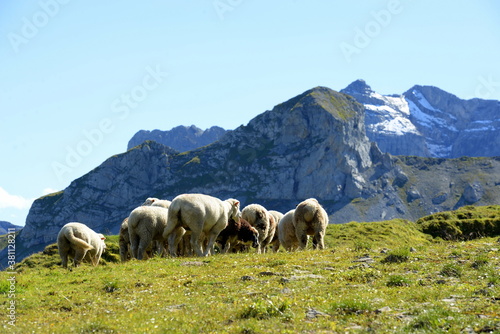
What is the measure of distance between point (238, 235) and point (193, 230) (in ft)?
18.5

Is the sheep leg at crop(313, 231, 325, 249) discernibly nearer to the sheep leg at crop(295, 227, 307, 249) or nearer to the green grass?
the sheep leg at crop(295, 227, 307, 249)

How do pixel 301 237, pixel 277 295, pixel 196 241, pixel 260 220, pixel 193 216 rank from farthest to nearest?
pixel 260 220 → pixel 301 237 → pixel 196 241 → pixel 193 216 → pixel 277 295

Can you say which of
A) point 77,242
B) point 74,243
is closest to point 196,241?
point 77,242

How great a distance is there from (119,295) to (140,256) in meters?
12.5

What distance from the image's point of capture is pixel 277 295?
14.2m

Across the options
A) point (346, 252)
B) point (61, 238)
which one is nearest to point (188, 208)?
point (61, 238)

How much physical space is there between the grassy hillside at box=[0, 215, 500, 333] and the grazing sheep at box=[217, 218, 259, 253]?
29.0ft

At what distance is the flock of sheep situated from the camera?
26.4 meters

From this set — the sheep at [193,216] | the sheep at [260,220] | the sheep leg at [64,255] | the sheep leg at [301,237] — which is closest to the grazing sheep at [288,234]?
the sheep at [260,220]

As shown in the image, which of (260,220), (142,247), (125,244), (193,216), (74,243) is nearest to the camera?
(74,243)

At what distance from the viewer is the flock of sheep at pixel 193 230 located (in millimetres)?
26391

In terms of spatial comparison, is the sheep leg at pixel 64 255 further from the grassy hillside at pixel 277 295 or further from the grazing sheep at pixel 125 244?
the grazing sheep at pixel 125 244

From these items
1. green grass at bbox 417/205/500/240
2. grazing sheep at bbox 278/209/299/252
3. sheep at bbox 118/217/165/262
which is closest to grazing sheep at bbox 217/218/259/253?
grazing sheep at bbox 278/209/299/252

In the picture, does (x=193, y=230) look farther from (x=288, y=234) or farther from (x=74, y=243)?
(x=288, y=234)
